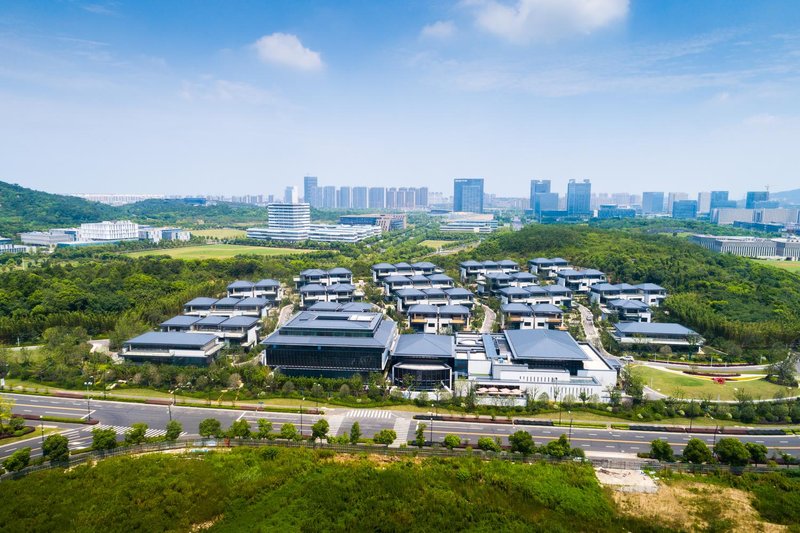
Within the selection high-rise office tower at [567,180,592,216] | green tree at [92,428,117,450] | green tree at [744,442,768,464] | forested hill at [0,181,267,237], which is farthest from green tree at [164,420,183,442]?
high-rise office tower at [567,180,592,216]

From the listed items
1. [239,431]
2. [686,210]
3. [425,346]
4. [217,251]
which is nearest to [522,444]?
[425,346]

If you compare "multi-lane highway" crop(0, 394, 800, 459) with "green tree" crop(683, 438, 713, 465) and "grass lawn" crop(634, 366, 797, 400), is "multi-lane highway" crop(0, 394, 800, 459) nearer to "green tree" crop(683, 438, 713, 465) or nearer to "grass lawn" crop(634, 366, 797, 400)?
"green tree" crop(683, 438, 713, 465)

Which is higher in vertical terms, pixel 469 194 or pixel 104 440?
pixel 469 194

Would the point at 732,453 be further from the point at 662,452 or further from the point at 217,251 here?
the point at 217,251

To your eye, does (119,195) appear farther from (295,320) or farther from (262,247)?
(295,320)

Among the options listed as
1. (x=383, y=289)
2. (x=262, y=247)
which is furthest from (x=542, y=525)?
(x=262, y=247)

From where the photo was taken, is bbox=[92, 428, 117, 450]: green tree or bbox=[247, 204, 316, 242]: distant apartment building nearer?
bbox=[92, 428, 117, 450]: green tree

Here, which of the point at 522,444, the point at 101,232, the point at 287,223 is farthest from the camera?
the point at 287,223
